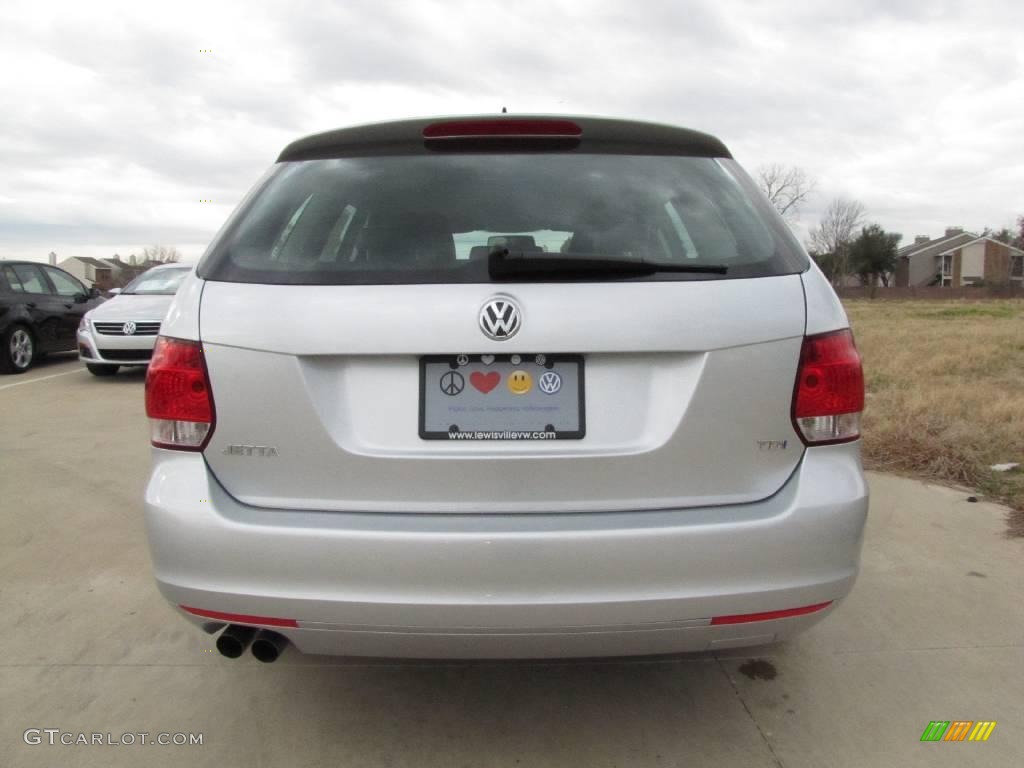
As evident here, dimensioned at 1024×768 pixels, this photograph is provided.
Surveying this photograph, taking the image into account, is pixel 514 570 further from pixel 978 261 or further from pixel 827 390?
pixel 978 261

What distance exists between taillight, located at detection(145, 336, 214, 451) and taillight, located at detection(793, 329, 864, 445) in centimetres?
143

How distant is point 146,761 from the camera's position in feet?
7.29

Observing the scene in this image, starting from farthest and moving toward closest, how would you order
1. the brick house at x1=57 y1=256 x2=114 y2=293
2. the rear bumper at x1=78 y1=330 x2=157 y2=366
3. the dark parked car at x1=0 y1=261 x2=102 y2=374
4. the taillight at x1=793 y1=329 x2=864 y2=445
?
1. the brick house at x1=57 y1=256 x2=114 y2=293
2. the dark parked car at x1=0 y1=261 x2=102 y2=374
3. the rear bumper at x1=78 y1=330 x2=157 y2=366
4. the taillight at x1=793 y1=329 x2=864 y2=445

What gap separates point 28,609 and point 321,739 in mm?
1579

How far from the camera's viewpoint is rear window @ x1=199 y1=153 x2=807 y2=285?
6.51 ft

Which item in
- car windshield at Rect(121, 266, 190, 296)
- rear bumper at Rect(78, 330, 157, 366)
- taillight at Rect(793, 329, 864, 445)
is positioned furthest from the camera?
car windshield at Rect(121, 266, 190, 296)

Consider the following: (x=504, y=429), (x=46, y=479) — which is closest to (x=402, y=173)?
(x=504, y=429)

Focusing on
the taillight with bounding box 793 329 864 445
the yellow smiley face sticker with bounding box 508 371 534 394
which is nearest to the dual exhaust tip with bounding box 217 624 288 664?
the yellow smiley face sticker with bounding box 508 371 534 394

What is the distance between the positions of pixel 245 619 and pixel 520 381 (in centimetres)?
87

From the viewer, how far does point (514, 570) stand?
1.84 metres

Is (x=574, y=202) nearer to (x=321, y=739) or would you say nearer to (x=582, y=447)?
(x=582, y=447)

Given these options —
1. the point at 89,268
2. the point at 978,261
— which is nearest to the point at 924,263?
the point at 978,261

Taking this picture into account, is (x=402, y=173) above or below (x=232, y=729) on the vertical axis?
above
